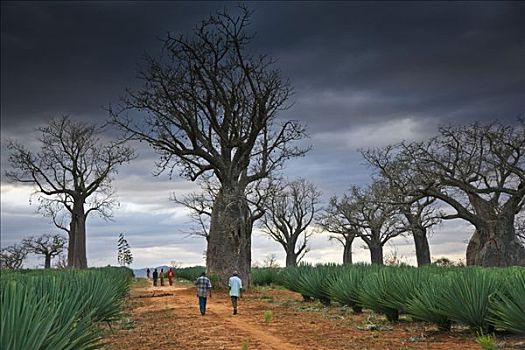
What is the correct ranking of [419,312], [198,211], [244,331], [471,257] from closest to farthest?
[419,312] → [244,331] → [198,211] → [471,257]

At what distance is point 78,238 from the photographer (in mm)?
41750

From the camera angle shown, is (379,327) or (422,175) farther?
(422,175)

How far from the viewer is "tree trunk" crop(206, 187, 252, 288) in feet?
91.4

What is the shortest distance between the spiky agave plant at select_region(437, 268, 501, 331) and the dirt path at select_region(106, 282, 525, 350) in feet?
1.35

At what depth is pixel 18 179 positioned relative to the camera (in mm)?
43125

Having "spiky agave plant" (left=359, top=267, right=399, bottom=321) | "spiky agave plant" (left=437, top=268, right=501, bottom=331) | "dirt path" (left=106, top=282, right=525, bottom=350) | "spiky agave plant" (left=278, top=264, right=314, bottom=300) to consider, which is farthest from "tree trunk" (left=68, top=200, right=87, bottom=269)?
"spiky agave plant" (left=437, top=268, right=501, bottom=331)

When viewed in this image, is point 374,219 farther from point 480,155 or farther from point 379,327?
point 379,327

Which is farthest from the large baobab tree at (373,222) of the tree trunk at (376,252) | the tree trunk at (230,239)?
the tree trunk at (230,239)

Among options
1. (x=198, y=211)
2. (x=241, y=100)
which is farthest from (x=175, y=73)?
(x=198, y=211)

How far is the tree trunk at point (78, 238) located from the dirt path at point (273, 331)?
22.2 m

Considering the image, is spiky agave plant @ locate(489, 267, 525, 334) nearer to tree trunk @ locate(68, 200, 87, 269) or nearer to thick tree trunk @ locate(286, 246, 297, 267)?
tree trunk @ locate(68, 200, 87, 269)

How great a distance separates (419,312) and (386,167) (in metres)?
27.2

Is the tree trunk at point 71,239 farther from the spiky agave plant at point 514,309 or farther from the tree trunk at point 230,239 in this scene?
the spiky agave plant at point 514,309

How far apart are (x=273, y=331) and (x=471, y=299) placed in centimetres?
450
